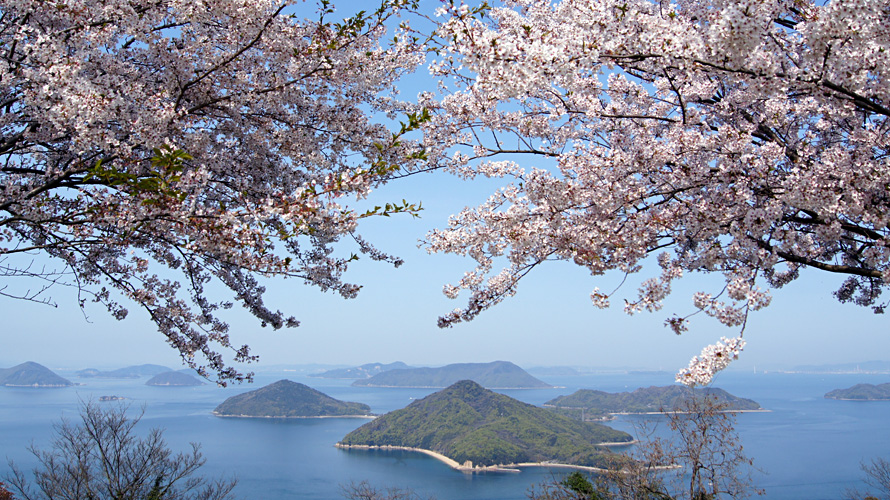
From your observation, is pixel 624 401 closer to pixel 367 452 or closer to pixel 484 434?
pixel 484 434

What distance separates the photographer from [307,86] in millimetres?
4121

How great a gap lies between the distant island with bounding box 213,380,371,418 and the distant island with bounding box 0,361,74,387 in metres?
77.6

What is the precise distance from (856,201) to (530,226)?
6.75 ft

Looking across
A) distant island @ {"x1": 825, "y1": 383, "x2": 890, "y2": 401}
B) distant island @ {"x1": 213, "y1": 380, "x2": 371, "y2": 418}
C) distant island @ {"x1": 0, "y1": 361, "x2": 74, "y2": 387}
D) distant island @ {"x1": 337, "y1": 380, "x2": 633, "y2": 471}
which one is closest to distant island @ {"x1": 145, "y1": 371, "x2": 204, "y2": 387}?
distant island @ {"x1": 0, "y1": 361, "x2": 74, "y2": 387}

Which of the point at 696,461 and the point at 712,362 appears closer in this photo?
the point at 712,362

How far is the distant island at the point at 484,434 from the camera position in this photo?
74000mm

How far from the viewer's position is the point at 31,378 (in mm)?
155125

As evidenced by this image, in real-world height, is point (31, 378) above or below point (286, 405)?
above

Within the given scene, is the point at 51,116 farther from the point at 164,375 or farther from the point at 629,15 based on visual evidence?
the point at 164,375

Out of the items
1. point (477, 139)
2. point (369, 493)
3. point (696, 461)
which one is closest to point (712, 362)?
point (477, 139)

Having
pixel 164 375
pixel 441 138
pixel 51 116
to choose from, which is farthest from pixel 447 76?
pixel 164 375

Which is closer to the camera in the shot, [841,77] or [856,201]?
[841,77]

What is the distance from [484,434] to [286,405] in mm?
53111

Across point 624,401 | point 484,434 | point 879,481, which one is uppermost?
point 879,481
